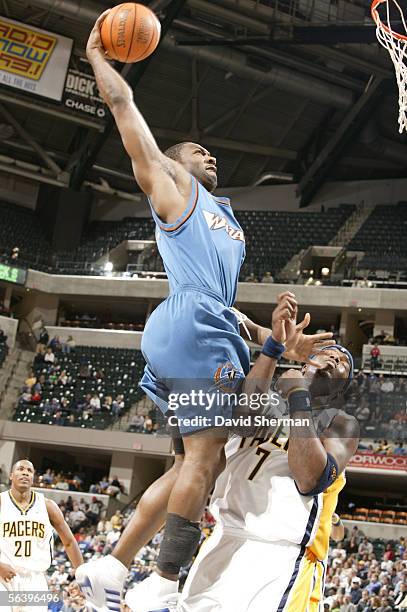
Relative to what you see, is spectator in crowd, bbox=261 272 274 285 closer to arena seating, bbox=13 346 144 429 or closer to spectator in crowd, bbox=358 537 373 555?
arena seating, bbox=13 346 144 429

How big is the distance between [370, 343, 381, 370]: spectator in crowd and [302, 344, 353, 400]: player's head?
19.9 m

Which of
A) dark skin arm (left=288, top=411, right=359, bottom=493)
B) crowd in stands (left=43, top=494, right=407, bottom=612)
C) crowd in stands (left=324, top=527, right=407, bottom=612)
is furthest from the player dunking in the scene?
crowd in stands (left=324, top=527, right=407, bottom=612)

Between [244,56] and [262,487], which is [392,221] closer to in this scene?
[244,56]

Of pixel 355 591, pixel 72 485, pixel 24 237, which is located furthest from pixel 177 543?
pixel 24 237

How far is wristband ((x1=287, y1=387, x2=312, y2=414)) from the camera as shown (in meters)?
3.80

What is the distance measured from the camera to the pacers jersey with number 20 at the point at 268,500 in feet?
13.2

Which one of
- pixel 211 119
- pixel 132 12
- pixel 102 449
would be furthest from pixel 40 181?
pixel 132 12

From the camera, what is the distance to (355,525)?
1998 centimetres

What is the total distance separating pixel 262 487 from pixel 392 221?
26334 mm

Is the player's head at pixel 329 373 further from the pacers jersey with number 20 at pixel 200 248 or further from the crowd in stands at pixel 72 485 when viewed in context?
the crowd in stands at pixel 72 485

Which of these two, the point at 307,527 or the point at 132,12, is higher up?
the point at 132,12

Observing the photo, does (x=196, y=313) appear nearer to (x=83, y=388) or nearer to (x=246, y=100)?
(x=83, y=388)

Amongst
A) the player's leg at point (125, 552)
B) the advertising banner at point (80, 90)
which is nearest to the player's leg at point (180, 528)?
the player's leg at point (125, 552)

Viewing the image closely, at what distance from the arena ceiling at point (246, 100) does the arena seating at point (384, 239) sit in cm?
201
